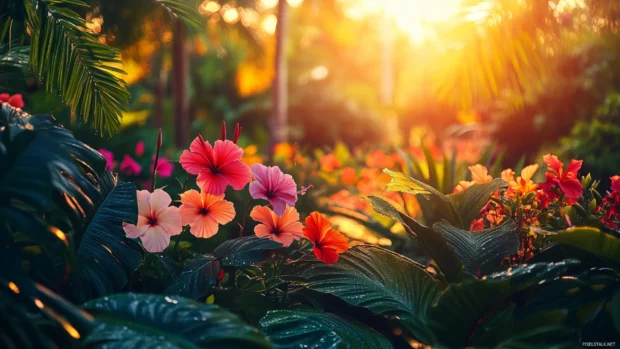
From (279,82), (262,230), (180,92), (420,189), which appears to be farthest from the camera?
(279,82)

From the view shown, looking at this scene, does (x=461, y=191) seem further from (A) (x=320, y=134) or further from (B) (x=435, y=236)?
(A) (x=320, y=134)

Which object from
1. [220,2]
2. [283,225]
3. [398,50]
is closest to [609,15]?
[283,225]

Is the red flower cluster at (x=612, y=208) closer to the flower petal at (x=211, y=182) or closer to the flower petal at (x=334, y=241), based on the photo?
the flower petal at (x=334, y=241)

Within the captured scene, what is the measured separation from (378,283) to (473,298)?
429mm

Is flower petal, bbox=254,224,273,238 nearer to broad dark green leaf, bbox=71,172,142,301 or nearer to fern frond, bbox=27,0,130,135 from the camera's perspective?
broad dark green leaf, bbox=71,172,142,301

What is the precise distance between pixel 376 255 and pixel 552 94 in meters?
7.09

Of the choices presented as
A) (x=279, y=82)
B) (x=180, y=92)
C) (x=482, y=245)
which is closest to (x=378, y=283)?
(x=482, y=245)

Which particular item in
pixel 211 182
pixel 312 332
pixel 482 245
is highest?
pixel 211 182

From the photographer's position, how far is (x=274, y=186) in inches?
79.9

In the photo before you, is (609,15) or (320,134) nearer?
(609,15)

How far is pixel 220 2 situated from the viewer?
11.5 metres

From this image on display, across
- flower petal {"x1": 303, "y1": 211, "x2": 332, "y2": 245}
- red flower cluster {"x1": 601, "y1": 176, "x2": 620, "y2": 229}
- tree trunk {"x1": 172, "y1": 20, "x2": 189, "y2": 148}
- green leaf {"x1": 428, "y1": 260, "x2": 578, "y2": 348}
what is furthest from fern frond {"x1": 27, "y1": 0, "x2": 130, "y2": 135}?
tree trunk {"x1": 172, "y1": 20, "x2": 189, "y2": 148}

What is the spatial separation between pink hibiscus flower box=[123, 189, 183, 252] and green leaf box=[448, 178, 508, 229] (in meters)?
1.07

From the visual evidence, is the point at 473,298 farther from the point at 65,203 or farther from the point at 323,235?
the point at 65,203
